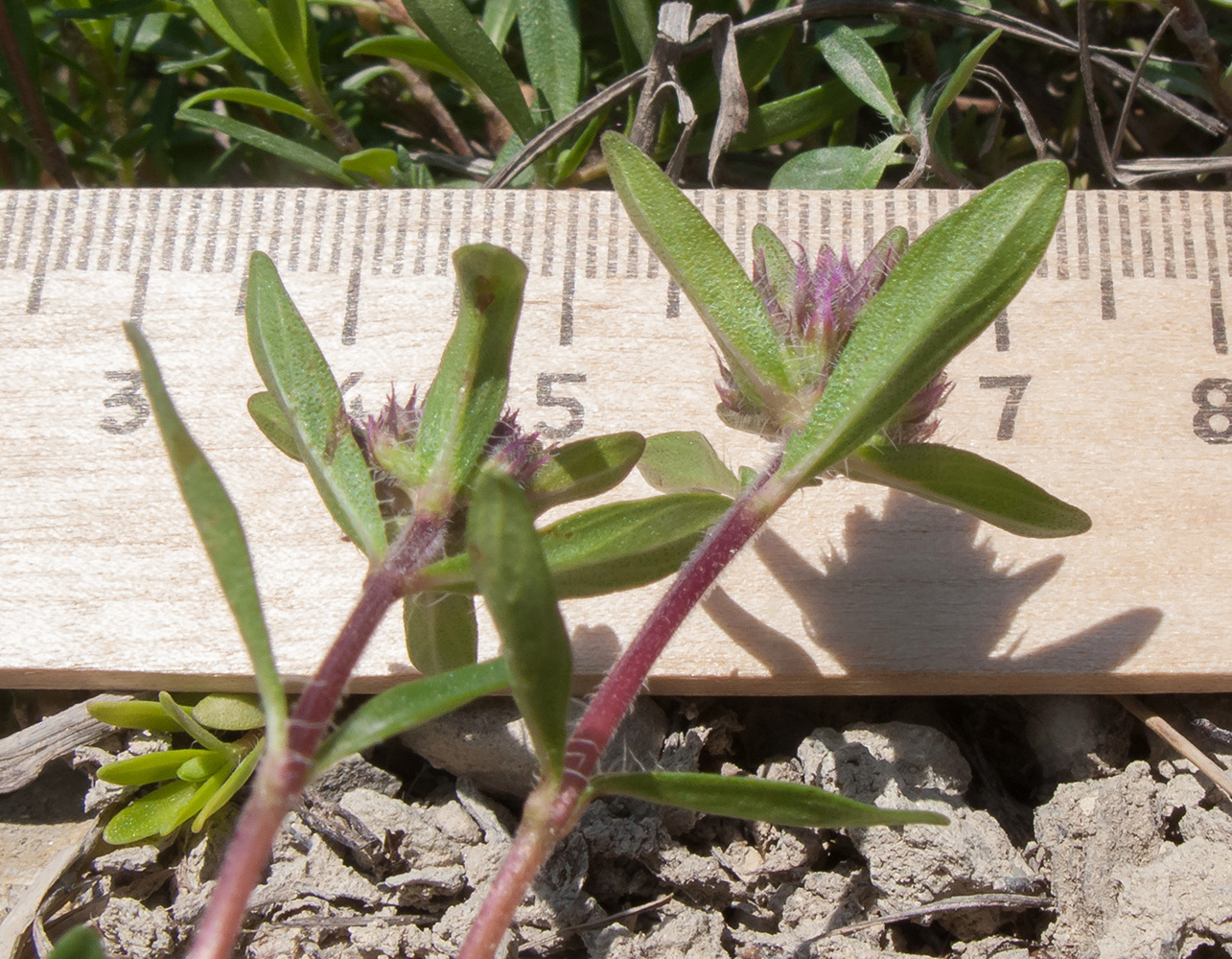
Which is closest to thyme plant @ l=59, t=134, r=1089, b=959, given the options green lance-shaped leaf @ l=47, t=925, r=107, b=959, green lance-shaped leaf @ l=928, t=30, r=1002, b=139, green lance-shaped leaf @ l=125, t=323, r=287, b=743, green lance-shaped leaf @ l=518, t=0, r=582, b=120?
green lance-shaped leaf @ l=125, t=323, r=287, b=743

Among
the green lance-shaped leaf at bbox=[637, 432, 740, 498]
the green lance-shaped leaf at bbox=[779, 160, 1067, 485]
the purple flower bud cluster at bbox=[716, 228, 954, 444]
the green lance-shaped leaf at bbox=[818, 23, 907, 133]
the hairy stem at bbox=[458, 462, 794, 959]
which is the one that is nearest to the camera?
the hairy stem at bbox=[458, 462, 794, 959]

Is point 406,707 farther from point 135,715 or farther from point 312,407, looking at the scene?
point 135,715

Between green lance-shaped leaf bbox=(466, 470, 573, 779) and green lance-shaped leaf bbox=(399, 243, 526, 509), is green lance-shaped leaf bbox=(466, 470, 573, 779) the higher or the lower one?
the lower one

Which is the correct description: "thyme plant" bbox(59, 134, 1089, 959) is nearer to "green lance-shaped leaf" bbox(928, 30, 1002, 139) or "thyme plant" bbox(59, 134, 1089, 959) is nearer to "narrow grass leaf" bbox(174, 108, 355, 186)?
"green lance-shaped leaf" bbox(928, 30, 1002, 139)

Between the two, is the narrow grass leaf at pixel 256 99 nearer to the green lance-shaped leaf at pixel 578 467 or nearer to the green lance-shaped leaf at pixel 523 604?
the green lance-shaped leaf at pixel 578 467

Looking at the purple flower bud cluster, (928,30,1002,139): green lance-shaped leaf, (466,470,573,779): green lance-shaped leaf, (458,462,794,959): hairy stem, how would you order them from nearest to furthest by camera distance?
(466,470,573,779): green lance-shaped leaf < (458,462,794,959): hairy stem < the purple flower bud cluster < (928,30,1002,139): green lance-shaped leaf

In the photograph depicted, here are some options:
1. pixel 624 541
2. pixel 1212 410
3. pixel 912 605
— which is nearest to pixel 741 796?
pixel 624 541

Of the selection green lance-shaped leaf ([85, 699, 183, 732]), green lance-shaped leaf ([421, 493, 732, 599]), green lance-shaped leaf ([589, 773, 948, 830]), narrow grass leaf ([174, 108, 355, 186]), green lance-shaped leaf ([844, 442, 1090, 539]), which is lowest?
green lance-shaped leaf ([589, 773, 948, 830])

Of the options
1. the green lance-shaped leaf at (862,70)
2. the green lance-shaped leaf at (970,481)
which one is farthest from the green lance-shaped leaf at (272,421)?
the green lance-shaped leaf at (862,70)
